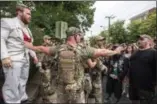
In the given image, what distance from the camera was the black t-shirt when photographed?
266 inches

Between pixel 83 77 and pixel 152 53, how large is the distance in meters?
1.80

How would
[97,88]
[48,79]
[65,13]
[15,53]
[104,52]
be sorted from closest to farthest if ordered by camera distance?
[15,53] → [104,52] → [48,79] → [97,88] → [65,13]

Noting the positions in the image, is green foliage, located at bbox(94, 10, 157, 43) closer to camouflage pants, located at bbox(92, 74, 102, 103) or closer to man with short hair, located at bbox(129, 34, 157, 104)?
man with short hair, located at bbox(129, 34, 157, 104)

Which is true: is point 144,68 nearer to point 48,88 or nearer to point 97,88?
point 97,88

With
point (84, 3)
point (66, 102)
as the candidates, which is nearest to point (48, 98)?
point (66, 102)

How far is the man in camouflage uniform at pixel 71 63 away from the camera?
16.5 feet

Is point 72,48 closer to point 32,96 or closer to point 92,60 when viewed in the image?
point 92,60

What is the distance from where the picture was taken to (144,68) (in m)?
6.85

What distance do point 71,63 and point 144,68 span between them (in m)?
2.15

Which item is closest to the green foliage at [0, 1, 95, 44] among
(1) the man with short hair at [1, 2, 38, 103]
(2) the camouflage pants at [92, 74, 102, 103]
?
(2) the camouflage pants at [92, 74, 102, 103]

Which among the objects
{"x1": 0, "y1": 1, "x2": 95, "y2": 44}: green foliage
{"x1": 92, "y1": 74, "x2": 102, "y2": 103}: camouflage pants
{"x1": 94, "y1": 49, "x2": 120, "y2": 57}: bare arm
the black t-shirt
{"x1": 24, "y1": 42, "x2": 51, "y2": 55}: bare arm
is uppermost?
{"x1": 0, "y1": 1, "x2": 95, "y2": 44}: green foliage

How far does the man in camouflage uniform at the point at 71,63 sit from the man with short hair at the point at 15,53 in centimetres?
16

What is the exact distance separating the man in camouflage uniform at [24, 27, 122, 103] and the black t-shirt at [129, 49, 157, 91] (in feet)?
5.63

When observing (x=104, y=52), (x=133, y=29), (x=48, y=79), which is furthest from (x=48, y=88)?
(x=133, y=29)
